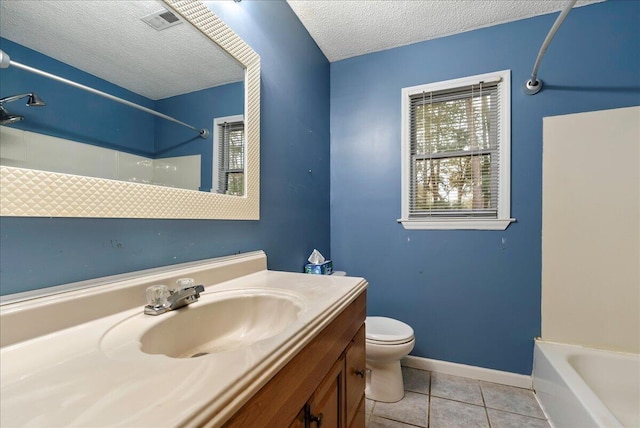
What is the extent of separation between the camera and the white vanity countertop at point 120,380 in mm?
334

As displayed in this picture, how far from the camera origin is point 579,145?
5.56 feet

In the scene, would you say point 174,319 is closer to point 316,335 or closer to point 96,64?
point 316,335

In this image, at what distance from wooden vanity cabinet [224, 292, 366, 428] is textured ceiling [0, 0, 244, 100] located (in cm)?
89

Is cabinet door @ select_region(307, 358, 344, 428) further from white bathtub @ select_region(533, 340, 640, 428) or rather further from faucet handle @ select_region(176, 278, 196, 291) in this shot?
white bathtub @ select_region(533, 340, 640, 428)

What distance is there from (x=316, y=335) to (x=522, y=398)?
185cm

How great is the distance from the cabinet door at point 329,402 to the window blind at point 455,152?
147 centimetres

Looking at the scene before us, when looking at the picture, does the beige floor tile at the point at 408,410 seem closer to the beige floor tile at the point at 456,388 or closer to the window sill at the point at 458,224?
the beige floor tile at the point at 456,388

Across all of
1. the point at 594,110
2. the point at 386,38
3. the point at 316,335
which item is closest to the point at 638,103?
the point at 594,110

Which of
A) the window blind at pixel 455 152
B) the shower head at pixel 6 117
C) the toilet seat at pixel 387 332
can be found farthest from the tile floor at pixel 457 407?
the shower head at pixel 6 117

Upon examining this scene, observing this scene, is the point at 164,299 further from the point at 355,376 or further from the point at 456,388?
the point at 456,388

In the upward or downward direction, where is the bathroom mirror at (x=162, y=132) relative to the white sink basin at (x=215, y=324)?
upward

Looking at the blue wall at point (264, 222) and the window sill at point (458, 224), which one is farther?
the window sill at point (458, 224)

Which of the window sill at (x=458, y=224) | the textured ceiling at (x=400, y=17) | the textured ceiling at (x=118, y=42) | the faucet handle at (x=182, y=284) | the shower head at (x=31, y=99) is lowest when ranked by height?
the faucet handle at (x=182, y=284)

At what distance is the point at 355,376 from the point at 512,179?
165cm
